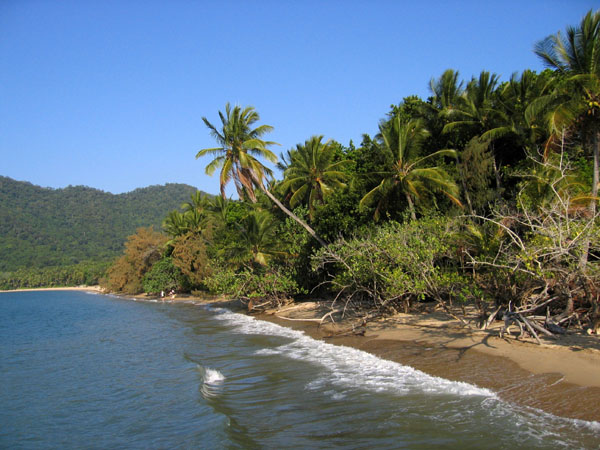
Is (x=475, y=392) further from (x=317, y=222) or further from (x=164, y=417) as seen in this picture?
(x=317, y=222)

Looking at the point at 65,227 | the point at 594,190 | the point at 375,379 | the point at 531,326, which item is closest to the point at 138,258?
the point at 375,379

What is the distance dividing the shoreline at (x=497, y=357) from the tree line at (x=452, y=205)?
66 centimetres

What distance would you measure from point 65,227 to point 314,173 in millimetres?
141951

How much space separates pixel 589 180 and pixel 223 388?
14.1 metres

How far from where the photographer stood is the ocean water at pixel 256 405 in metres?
6.73

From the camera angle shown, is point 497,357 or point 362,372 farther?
point 362,372

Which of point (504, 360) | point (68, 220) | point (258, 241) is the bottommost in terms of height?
point (504, 360)

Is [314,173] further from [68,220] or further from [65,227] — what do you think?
[68,220]

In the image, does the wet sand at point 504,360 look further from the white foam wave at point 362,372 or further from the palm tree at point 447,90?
the palm tree at point 447,90

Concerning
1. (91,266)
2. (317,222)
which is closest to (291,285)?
(317,222)

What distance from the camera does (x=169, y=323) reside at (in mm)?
23641

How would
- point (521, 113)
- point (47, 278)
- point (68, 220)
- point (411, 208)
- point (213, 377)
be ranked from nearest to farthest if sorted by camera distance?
point (213, 377)
point (411, 208)
point (521, 113)
point (47, 278)
point (68, 220)

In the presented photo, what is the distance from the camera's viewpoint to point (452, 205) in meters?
20.2

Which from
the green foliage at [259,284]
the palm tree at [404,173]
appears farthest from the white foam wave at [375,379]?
the green foliage at [259,284]
